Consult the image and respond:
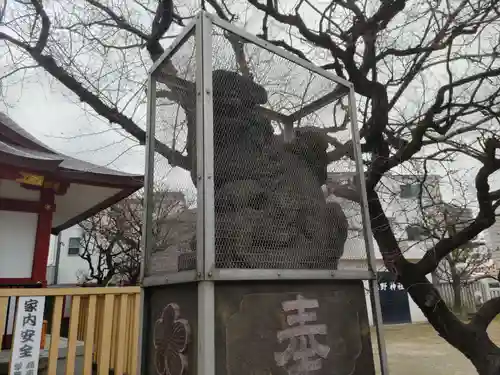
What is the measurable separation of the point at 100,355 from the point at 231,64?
A: 301 centimetres

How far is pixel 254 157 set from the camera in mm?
2051

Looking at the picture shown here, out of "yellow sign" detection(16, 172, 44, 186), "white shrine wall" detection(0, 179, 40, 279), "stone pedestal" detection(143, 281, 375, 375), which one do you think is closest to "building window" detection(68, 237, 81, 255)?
→ "white shrine wall" detection(0, 179, 40, 279)

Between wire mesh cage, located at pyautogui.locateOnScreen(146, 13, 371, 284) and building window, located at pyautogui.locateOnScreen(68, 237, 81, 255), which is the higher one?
building window, located at pyautogui.locateOnScreen(68, 237, 81, 255)

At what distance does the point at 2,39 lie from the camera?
525 centimetres

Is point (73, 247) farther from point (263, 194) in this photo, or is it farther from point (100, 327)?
point (263, 194)

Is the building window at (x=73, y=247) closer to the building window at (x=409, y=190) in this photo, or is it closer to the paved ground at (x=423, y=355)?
the paved ground at (x=423, y=355)

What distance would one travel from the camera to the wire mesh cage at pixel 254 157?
178 centimetres

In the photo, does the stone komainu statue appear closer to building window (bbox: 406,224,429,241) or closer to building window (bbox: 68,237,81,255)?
building window (bbox: 406,224,429,241)

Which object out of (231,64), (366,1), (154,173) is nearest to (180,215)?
(154,173)

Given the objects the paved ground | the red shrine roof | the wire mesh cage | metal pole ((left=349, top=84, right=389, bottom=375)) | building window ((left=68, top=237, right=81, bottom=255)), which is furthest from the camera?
building window ((left=68, top=237, right=81, bottom=255))

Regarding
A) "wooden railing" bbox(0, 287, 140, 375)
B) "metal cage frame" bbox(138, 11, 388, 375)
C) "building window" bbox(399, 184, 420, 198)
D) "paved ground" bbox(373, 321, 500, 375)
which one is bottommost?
"paved ground" bbox(373, 321, 500, 375)

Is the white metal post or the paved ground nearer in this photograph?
the white metal post

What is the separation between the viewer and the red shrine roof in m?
4.70

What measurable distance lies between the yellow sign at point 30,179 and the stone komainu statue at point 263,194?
400 cm
